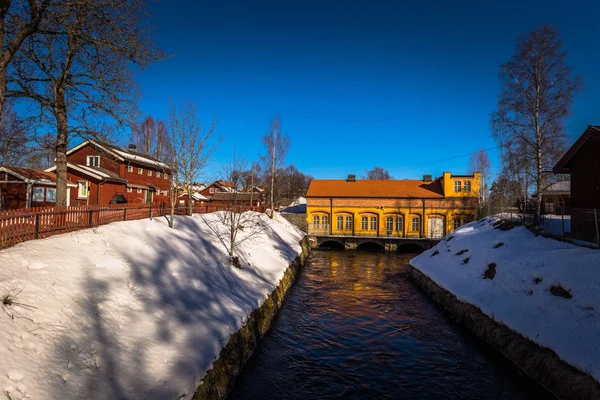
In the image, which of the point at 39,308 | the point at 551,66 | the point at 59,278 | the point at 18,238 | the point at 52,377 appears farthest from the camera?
the point at 551,66

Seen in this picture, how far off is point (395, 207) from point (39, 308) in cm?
3508

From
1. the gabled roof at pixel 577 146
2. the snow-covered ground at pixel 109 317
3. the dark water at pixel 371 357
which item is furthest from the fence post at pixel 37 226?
the gabled roof at pixel 577 146

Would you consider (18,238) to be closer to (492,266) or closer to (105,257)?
(105,257)

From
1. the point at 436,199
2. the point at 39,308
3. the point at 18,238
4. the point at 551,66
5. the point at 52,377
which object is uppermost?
the point at 551,66

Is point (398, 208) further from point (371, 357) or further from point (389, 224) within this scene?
point (371, 357)

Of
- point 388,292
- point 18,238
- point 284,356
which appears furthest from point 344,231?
point 18,238

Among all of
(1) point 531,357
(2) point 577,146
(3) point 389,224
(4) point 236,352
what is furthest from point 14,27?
(3) point 389,224

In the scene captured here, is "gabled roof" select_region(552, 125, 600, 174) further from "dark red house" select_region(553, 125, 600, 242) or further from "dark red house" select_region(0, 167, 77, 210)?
"dark red house" select_region(0, 167, 77, 210)

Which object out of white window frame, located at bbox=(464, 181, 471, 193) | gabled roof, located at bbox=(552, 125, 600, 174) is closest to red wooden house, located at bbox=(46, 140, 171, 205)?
gabled roof, located at bbox=(552, 125, 600, 174)

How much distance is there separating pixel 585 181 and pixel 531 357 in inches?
409

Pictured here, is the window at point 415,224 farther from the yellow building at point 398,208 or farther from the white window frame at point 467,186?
the white window frame at point 467,186

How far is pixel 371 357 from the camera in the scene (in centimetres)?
904

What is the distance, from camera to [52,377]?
4285 millimetres

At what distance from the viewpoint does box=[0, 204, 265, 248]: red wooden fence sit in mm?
7535
